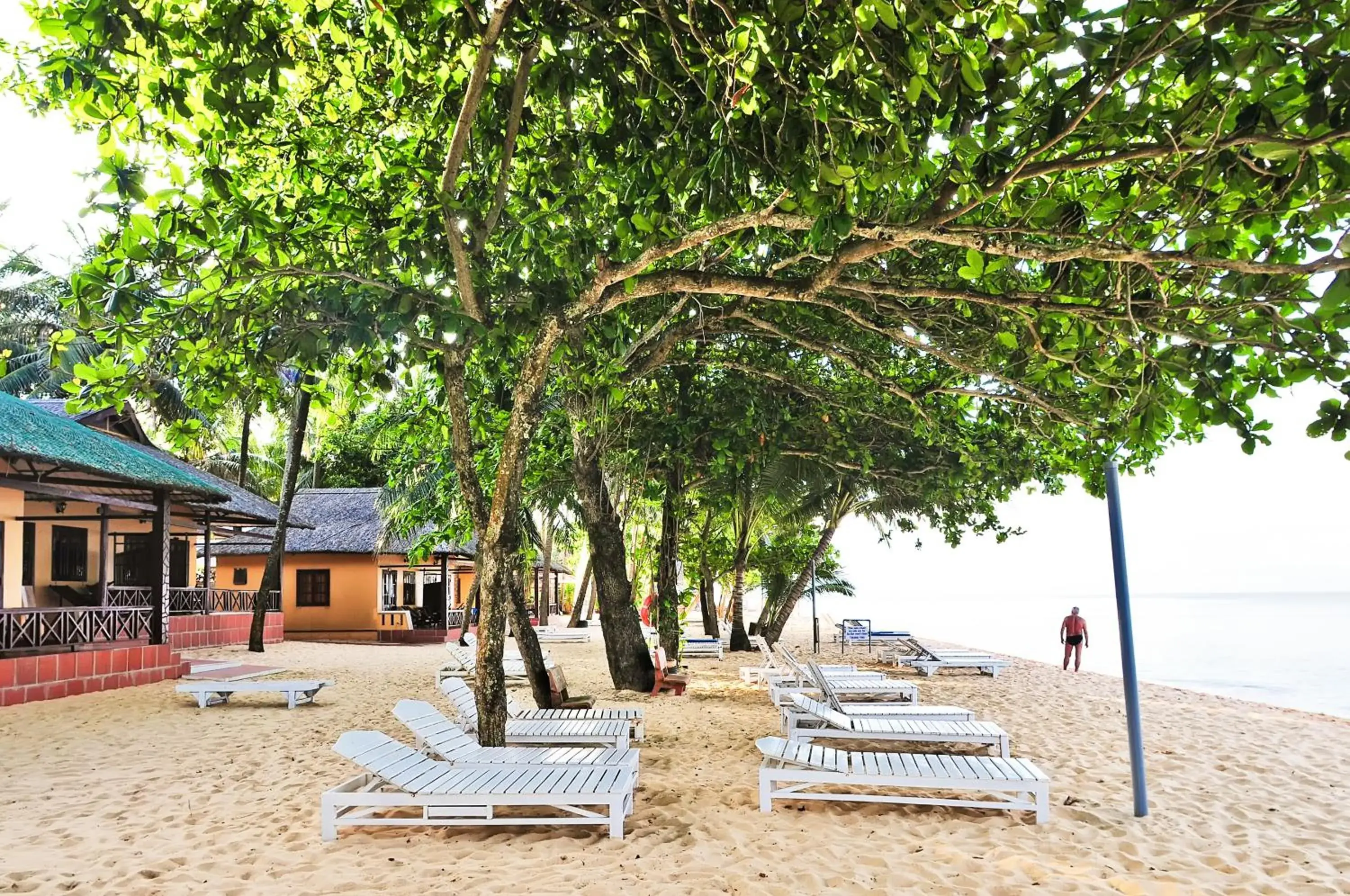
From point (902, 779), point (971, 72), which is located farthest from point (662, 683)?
point (971, 72)

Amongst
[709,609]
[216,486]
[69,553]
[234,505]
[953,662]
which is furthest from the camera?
[709,609]

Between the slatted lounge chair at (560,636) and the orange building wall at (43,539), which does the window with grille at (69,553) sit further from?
the slatted lounge chair at (560,636)

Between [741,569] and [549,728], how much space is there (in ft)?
42.1

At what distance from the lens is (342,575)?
1064 inches

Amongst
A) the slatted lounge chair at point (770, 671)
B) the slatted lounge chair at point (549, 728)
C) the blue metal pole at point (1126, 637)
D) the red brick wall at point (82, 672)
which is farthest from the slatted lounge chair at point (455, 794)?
the red brick wall at point (82, 672)

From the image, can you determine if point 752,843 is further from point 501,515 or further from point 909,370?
point 909,370

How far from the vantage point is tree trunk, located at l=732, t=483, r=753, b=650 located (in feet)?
66.1

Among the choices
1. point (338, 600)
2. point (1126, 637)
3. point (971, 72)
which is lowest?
point (338, 600)

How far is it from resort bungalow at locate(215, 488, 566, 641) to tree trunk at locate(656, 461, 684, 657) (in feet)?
41.7

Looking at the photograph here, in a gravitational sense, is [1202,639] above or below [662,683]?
below

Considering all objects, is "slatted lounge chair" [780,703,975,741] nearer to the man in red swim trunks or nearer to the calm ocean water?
the calm ocean water

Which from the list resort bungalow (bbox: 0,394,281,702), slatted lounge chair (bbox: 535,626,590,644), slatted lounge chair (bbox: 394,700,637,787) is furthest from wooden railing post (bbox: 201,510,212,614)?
slatted lounge chair (bbox: 394,700,637,787)

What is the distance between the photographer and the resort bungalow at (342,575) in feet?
86.7

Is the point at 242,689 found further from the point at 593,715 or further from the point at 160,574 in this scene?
the point at 593,715
